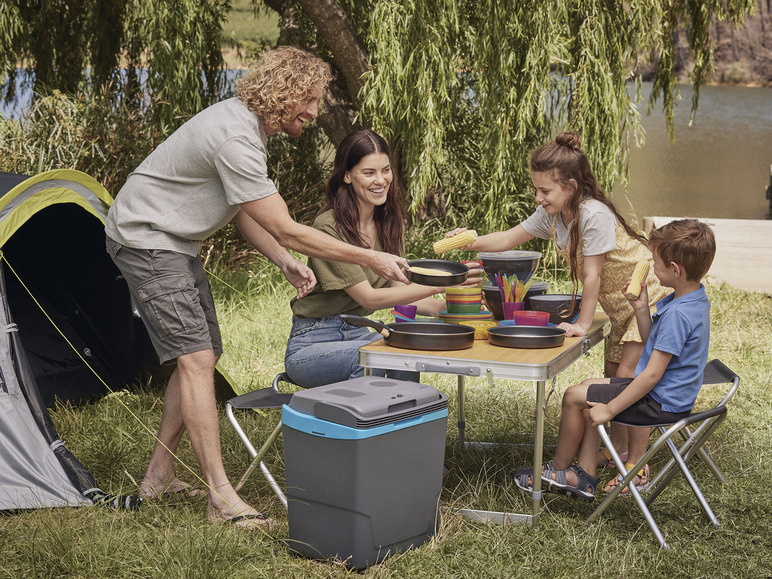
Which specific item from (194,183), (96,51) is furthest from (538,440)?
(96,51)

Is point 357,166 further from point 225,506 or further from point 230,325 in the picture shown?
point 230,325

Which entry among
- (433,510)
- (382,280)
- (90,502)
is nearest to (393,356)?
A: (433,510)

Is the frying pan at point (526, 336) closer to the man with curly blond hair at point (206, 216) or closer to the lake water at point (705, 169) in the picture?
the man with curly blond hair at point (206, 216)

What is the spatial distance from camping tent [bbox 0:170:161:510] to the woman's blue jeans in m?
1.03

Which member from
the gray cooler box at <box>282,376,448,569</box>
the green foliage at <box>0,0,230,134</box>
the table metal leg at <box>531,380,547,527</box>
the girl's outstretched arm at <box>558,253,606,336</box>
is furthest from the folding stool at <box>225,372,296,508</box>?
the green foliage at <box>0,0,230,134</box>

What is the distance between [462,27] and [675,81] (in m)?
2.22

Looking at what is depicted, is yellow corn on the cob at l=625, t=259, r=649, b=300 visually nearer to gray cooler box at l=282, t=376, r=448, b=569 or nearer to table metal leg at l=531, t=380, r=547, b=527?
table metal leg at l=531, t=380, r=547, b=527

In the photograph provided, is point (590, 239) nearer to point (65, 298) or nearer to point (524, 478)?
point (524, 478)

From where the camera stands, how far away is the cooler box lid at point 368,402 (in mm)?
2842

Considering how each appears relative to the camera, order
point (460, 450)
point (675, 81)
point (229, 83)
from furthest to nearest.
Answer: point (229, 83), point (675, 81), point (460, 450)

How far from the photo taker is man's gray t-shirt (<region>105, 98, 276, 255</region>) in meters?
3.32

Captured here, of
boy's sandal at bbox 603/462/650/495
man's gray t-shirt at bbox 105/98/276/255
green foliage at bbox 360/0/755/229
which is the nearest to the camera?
man's gray t-shirt at bbox 105/98/276/255

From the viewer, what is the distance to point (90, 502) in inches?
146

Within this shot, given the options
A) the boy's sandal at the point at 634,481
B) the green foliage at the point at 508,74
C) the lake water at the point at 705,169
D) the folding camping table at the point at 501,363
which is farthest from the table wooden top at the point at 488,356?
the lake water at the point at 705,169
